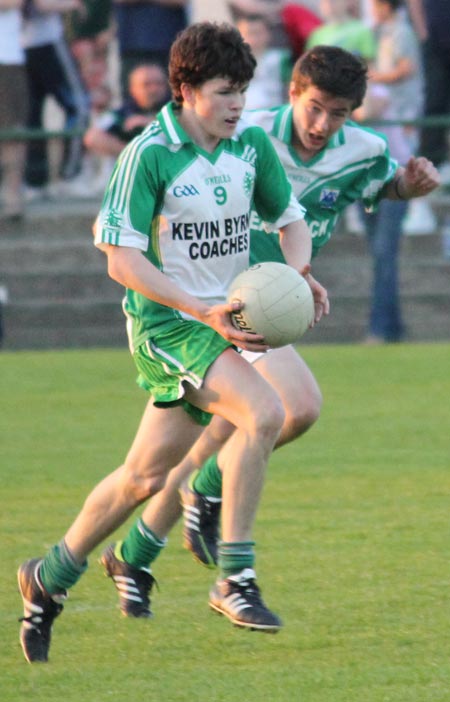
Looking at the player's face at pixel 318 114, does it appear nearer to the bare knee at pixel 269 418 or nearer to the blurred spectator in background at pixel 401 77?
the bare knee at pixel 269 418

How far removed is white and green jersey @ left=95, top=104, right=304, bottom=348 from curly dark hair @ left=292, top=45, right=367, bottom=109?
0.67 meters

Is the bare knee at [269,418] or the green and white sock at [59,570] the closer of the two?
the bare knee at [269,418]

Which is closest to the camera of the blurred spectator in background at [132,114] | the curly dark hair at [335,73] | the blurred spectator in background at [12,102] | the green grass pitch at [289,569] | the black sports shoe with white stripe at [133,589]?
the green grass pitch at [289,569]

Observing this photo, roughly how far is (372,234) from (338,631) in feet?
30.1

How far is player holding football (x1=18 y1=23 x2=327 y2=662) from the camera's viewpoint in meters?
5.09

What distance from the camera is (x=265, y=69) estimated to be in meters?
14.1

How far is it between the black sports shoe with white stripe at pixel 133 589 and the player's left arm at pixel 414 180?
1.94 metres

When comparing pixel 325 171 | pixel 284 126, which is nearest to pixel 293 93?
pixel 284 126

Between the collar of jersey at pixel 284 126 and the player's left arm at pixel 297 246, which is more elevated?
the collar of jersey at pixel 284 126

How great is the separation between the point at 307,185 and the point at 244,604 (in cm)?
215

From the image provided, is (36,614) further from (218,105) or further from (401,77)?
(401,77)

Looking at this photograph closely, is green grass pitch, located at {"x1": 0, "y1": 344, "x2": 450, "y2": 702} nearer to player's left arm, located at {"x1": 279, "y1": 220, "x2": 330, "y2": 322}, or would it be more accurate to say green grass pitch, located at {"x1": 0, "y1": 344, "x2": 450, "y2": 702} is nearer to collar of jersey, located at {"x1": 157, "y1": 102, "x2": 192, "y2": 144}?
player's left arm, located at {"x1": 279, "y1": 220, "x2": 330, "y2": 322}

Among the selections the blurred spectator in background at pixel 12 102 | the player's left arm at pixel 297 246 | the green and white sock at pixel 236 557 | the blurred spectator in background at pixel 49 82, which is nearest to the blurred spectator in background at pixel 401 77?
the blurred spectator in background at pixel 49 82

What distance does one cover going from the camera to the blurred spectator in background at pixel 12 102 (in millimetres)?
→ 13766
